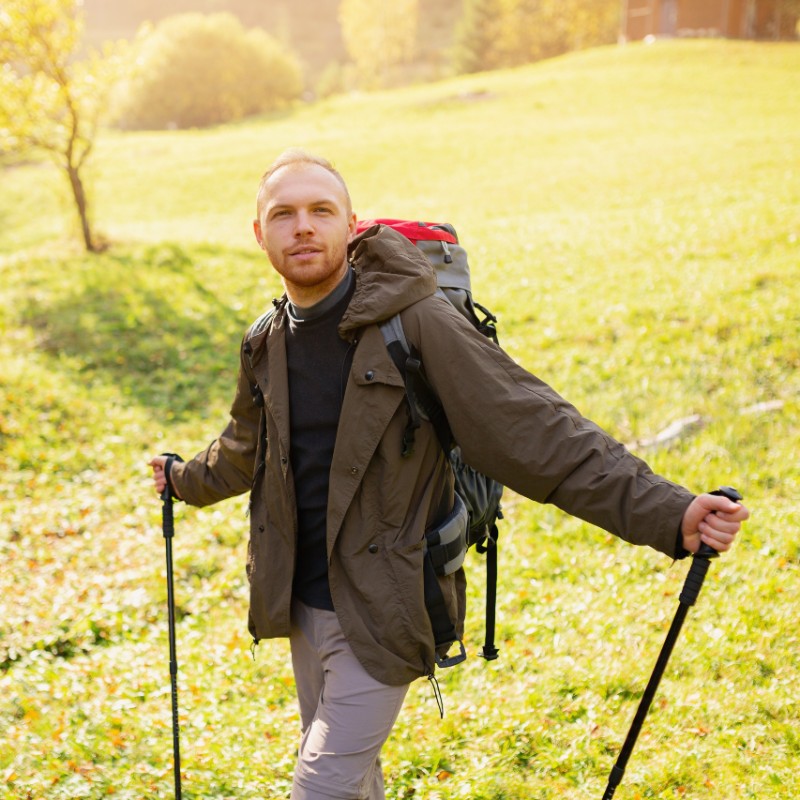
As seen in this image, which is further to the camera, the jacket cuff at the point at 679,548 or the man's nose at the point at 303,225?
the man's nose at the point at 303,225

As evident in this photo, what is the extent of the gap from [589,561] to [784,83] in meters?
32.7

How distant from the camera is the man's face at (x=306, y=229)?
303 centimetres

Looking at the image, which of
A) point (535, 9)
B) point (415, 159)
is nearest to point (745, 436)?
point (415, 159)

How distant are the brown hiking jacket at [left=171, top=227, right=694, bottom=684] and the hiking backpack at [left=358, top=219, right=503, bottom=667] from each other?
0.04 meters

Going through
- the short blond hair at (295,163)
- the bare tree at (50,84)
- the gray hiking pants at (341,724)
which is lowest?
the gray hiking pants at (341,724)

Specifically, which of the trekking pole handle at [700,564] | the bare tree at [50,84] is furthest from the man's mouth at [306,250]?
the bare tree at [50,84]

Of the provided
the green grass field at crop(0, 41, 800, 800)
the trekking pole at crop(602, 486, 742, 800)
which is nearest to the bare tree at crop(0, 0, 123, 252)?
the green grass field at crop(0, 41, 800, 800)

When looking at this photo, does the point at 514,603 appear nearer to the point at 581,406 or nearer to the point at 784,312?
the point at 581,406

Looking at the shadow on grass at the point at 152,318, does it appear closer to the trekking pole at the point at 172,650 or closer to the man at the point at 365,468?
the trekking pole at the point at 172,650

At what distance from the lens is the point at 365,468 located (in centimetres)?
289

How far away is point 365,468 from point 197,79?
55.9 m

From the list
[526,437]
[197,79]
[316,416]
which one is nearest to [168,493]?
[316,416]

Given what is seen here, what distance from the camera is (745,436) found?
735cm

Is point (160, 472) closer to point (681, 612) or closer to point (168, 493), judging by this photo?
point (168, 493)
